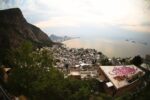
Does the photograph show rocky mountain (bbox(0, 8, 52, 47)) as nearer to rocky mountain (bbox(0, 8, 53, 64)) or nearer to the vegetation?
rocky mountain (bbox(0, 8, 53, 64))

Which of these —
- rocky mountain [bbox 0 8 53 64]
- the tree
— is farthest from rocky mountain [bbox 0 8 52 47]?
the tree

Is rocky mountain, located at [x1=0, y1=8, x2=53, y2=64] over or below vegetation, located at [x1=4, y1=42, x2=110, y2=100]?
over

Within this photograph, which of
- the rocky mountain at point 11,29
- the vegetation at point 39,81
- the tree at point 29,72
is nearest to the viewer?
the vegetation at point 39,81

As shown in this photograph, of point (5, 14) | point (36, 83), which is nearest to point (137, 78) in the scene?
point (36, 83)

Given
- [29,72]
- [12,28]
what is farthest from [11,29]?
[29,72]

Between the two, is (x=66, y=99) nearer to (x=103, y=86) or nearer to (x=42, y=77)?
(x=42, y=77)

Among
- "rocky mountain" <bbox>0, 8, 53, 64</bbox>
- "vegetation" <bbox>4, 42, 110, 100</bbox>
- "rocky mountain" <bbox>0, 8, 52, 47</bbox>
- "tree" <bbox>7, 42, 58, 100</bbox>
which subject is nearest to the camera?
"vegetation" <bbox>4, 42, 110, 100</bbox>

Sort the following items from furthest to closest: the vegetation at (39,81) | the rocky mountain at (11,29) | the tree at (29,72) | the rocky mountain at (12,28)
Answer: the rocky mountain at (12,28) < the rocky mountain at (11,29) < the tree at (29,72) < the vegetation at (39,81)

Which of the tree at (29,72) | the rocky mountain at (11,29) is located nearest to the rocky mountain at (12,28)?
the rocky mountain at (11,29)

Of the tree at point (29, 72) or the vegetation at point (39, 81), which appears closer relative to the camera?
the vegetation at point (39, 81)

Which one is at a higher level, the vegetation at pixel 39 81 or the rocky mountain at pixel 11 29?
the rocky mountain at pixel 11 29

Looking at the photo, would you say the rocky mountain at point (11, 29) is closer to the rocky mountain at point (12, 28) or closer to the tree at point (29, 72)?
the rocky mountain at point (12, 28)
